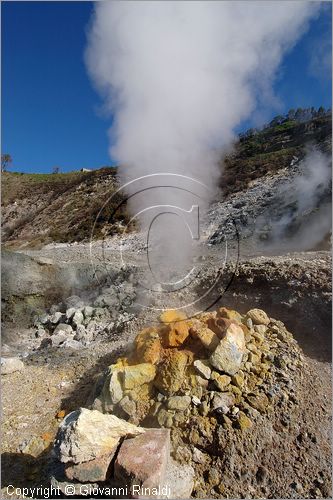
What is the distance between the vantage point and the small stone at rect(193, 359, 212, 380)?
188 inches

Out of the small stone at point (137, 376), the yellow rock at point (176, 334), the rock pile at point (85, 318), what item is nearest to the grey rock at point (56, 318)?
the rock pile at point (85, 318)

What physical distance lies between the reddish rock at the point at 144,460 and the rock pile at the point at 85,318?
434cm

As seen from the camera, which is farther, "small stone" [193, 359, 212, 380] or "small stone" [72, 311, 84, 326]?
"small stone" [72, 311, 84, 326]

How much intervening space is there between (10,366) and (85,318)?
2.93 metres

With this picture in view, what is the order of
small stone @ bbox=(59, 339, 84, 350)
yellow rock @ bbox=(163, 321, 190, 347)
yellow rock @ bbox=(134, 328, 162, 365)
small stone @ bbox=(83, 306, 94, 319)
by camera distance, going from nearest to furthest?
yellow rock @ bbox=(134, 328, 162, 365)
yellow rock @ bbox=(163, 321, 190, 347)
small stone @ bbox=(59, 339, 84, 350)
small stone @ bbox=(83, 306, 94, 319)

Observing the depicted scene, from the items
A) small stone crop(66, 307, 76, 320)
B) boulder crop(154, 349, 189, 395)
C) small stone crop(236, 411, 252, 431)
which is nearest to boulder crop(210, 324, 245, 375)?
boulder crop(154, 349, 189, 395)

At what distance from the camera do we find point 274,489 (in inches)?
164

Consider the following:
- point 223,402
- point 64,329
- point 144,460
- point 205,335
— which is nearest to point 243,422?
point 223,402

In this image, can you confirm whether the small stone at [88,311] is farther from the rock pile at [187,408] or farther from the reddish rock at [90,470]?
the reddish rock at [90,470]

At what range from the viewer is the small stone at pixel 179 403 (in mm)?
4605

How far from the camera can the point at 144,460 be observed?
3.86 meters

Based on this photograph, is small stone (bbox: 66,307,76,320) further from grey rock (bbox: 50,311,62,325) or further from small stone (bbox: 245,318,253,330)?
small stone (bbox: 245,318,253,330)

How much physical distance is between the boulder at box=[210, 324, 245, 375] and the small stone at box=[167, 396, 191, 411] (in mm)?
545

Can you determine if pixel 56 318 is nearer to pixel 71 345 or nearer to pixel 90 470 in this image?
pixel 71 345
